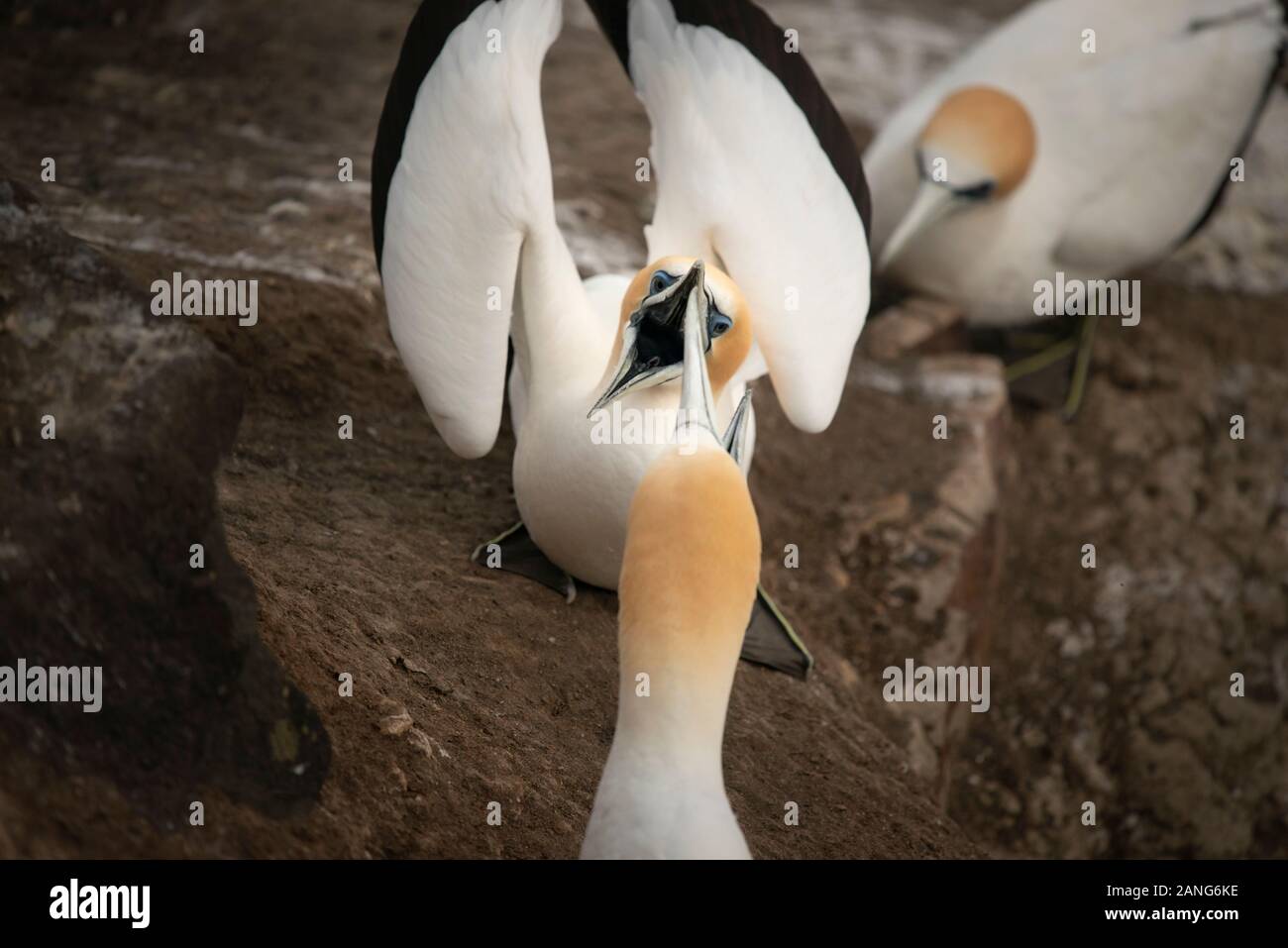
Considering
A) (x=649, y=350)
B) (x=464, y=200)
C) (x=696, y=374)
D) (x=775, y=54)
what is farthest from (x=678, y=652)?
(x=775, y=54)

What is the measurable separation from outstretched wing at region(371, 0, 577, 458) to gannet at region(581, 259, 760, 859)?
3.63ft

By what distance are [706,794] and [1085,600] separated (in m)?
3.43

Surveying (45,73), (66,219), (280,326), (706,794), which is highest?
(45,73)

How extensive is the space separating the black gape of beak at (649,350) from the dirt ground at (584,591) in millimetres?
691

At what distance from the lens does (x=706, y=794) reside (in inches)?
104

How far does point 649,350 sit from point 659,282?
16cm

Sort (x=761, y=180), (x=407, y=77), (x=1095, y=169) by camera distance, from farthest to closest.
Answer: (x=1095, y=169) → (x=761, y=180) → (x=407, y=77)

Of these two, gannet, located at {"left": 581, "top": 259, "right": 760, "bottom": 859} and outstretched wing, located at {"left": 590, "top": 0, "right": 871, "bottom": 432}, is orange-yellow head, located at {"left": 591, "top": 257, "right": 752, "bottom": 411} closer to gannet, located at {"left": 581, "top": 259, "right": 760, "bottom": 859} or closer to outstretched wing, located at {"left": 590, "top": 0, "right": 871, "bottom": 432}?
outstretched wing, located at {"left": 590, "top": 0, "right": 871, "bottom": 432}

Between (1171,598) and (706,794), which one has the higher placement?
(1171,598)

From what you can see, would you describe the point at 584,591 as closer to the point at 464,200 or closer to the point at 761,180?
the point at 464,200

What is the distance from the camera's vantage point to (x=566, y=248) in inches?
153

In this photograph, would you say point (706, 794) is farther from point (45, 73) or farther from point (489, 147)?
point (45, 73)

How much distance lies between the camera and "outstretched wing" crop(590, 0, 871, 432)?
12.9 feet

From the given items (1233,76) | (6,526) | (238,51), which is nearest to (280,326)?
(6,526)
